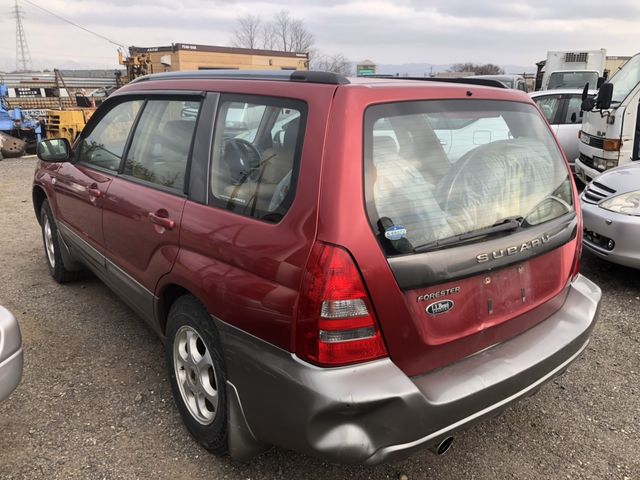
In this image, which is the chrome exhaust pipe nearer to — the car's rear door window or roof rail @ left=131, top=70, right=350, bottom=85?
roof rail @ left=131, top=70, right=350, bottom=85

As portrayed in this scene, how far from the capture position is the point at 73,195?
3699 millimetres

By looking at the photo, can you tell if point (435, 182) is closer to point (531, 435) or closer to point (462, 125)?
point (462, 125)

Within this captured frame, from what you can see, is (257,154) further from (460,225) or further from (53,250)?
(53,250)

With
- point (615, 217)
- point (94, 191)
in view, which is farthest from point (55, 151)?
point (615, 217)

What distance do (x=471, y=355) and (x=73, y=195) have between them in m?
3.04

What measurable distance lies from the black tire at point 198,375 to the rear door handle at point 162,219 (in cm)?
35

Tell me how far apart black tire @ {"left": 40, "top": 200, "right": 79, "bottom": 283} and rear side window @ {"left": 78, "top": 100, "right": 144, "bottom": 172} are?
961 mm

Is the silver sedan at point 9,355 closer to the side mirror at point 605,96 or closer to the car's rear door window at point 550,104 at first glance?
the side mirror at point 605,96

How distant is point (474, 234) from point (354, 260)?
0.57 metres

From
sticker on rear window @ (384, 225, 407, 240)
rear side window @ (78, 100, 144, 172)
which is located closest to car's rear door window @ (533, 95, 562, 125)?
rear side window @ (78, 100, 144, 172)

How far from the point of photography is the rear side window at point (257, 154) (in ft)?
6.33

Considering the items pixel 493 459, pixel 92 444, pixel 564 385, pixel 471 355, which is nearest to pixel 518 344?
pixel 471 355

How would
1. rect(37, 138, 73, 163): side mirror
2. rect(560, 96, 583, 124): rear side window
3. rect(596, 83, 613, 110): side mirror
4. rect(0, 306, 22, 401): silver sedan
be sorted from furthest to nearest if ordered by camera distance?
rect(560, 96, 583, 124): rear side window, rect(596, 83, 613, 110): side mirror, rect(37, 138, 73, 163): side mirror, rect(0, 306, 22, 401): silver sedan

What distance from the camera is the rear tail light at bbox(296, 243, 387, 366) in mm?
1701
